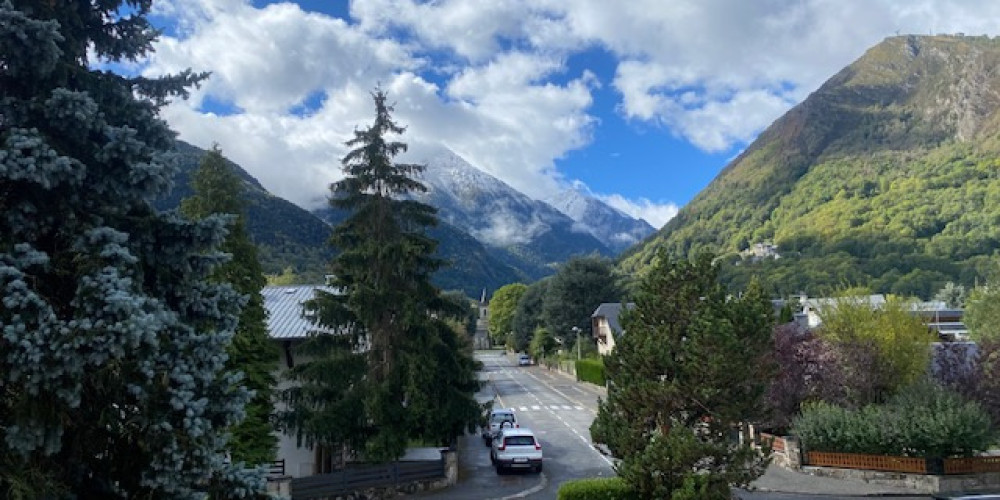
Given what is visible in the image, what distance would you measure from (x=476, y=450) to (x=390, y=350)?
12.3m

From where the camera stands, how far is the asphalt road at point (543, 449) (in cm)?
2238

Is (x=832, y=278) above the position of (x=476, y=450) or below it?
above

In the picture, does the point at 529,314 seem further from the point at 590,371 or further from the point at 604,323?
the point at 590,371

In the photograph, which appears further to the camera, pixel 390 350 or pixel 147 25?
pixel 390 350

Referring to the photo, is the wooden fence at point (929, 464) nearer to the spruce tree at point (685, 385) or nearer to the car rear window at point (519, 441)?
the spruce tree at point (685, 385)

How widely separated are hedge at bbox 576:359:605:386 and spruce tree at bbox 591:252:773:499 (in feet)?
136

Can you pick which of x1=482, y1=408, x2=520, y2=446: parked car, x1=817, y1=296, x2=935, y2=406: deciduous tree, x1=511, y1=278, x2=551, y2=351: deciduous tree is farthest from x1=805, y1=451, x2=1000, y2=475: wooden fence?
x1=511, y1=278, x2=551, y2=351: deciduous tree

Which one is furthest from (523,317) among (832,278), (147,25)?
(147,25)

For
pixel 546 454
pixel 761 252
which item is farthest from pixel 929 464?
pixel 761 252

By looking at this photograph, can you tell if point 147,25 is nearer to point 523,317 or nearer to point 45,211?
point 45,211

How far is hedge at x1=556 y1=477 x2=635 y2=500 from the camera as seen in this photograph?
1692 centimetres

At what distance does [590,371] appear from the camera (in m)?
61.4

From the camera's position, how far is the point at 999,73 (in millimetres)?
182750

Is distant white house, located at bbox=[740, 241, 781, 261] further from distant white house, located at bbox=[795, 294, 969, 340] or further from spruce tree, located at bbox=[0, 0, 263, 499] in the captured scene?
spruce tree, located at bbox=[0, 0, 263, 499]
